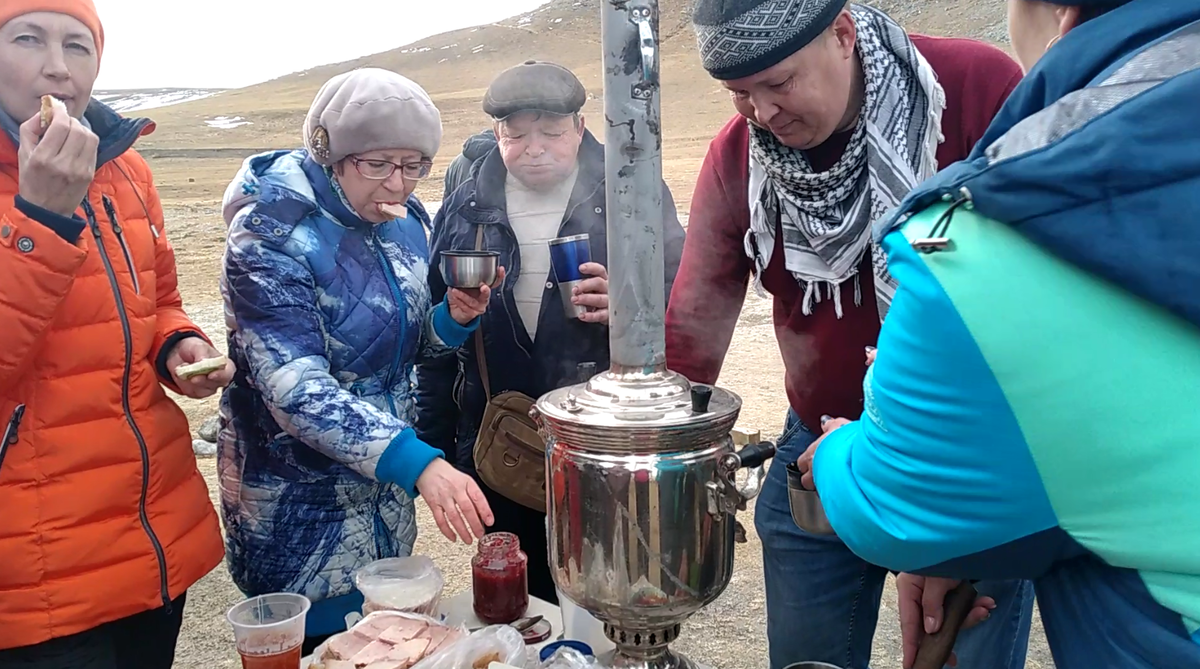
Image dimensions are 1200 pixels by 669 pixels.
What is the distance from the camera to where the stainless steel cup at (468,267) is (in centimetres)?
220

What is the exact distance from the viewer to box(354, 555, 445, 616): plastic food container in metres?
1.83

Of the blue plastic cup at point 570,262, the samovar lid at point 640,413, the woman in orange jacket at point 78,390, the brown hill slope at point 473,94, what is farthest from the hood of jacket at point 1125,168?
the brown hill slope at point 473,94

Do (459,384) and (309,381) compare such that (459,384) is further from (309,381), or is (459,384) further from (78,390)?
(78,390)

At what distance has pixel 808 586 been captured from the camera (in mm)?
2225

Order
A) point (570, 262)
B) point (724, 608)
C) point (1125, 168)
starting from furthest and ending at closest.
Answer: point (724, 608) < point (570, 262) < point (1125, 168)

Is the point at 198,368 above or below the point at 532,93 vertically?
below

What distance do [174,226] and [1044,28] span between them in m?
14.1

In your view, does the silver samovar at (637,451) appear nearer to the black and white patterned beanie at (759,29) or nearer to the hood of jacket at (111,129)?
the black and white patterned beanie at (759,29)

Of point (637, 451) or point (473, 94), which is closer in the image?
point (637, 451)

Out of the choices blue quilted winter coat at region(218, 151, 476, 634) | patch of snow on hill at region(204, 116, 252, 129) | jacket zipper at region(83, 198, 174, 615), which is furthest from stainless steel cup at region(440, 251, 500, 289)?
patch of snow on hill at region(204, 116, 252, 129)

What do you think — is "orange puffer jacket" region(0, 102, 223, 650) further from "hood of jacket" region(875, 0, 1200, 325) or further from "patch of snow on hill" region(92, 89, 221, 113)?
"patch of snow on hill" region(92, 89, 221, 113)

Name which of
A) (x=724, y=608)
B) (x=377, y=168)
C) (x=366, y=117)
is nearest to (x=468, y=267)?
(x=377, y=168)

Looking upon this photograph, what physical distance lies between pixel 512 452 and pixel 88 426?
1.23m

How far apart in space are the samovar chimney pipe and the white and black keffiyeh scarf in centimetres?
63
